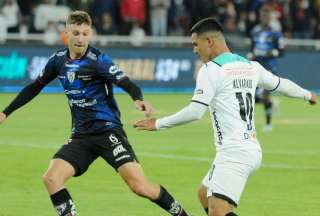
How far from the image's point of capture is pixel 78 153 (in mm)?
9875

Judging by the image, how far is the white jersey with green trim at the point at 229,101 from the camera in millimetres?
8469

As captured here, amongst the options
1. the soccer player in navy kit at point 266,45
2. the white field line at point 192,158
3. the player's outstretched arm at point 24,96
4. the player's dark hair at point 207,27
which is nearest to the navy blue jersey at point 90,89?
the player's outstretched arm at point 24,96

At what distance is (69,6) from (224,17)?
16.4 ft

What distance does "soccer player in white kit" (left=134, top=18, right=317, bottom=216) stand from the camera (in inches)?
331

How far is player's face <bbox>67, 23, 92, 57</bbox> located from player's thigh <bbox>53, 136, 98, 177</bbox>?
0.86 metres

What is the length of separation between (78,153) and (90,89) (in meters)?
0.62

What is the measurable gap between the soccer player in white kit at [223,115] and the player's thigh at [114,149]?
135 cm

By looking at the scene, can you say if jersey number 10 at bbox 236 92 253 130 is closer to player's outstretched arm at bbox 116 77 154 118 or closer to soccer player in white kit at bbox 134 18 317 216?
soccer player in white kit at bbox 134 18 317 216

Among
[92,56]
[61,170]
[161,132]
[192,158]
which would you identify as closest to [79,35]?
[92,56]

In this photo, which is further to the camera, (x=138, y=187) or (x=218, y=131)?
(x=138, y=187)

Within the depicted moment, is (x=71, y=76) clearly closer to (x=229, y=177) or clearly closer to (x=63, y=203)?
(x=63, y=203)

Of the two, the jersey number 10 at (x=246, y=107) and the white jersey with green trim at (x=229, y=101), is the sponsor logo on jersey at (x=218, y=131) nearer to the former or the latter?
the white jersey with green trim at (x=229, y=101)

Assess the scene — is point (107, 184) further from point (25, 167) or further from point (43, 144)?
point (43, 144)

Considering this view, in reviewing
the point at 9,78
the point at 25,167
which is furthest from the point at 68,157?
the point at 9,78
